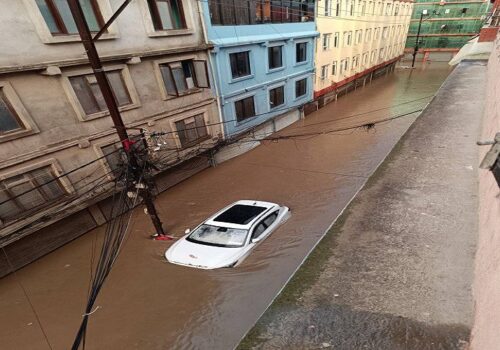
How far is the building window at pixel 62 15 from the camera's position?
26.5ft

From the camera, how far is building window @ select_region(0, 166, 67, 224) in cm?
814

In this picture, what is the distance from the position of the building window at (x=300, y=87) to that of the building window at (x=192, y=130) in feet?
29.5

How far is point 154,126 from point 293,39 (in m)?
11.3

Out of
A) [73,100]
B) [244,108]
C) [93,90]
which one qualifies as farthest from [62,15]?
[244,108]

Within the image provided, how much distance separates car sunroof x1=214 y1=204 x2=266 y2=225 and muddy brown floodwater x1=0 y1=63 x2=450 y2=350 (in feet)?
3.26

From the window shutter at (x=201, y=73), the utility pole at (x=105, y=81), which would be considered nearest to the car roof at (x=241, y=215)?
the utility pole at (x=105, y=81)

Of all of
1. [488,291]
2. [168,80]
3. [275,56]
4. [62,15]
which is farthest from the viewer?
[275,56]

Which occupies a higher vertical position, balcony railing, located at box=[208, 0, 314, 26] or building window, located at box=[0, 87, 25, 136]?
balcony railing, located at box=[208, 0, 314, 26]

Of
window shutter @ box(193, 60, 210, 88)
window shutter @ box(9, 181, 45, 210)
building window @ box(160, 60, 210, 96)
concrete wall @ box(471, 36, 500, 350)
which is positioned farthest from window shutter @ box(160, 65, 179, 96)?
concrete wall @ box(471, 36, 500, 350)

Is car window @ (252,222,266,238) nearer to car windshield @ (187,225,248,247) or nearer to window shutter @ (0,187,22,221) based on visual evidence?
car windshield @ (187,225,248,247)

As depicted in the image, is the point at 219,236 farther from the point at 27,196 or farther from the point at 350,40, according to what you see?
the point at 350,40

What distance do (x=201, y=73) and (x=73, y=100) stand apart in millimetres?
5451

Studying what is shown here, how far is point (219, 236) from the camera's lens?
768 centimetres

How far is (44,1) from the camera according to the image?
796cm
